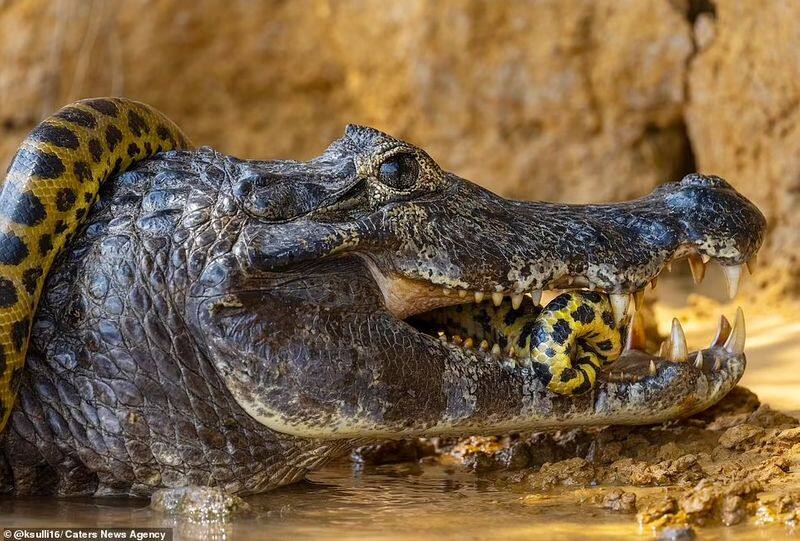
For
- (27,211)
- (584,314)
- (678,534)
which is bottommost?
(678,534)

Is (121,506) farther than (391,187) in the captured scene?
No

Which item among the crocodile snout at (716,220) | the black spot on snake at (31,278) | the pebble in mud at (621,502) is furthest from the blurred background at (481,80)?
the black spot on snake at (31,278)

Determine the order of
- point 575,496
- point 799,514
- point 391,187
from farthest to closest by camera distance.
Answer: point 391,187 → point 575,496 → point 799,514

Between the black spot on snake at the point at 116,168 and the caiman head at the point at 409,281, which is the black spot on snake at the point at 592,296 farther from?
the black spot on snake at the point at 116,168

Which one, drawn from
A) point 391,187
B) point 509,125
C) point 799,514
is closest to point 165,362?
point 391,187

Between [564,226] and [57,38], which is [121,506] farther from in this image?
[57,38]

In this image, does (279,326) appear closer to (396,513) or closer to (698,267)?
(396,513)

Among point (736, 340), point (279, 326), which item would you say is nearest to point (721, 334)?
point (736, 340)
